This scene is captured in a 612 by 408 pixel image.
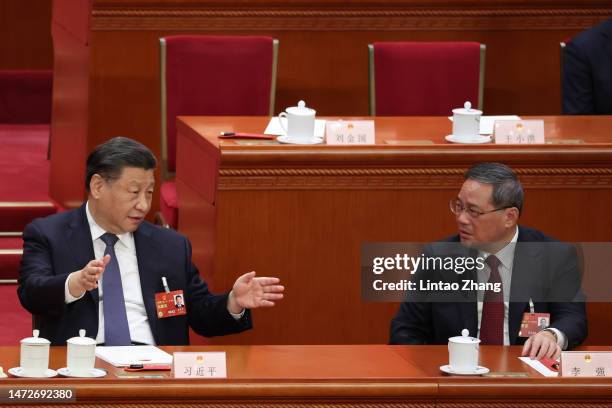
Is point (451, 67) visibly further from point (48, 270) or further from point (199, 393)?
point (199, 393)

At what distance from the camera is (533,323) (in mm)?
3305

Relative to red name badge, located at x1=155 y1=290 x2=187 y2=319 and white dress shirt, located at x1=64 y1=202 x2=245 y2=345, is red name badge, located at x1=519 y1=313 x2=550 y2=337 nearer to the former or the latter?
white dress shirt, located at x1=64 y1=202 x2=245 y2=345

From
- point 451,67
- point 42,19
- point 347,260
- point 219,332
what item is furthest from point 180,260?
point 42,19

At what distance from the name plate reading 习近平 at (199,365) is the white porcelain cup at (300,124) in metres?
1.30

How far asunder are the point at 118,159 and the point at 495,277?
3.17ft

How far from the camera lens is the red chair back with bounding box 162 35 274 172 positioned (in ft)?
15.1

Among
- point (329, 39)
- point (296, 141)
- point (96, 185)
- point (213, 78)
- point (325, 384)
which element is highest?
point (329, 39)

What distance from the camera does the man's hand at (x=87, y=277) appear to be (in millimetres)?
2984

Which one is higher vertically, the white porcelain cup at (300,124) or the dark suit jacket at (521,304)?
the white porcelain cup at (300,124)

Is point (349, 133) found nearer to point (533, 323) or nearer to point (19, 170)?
point (533, 323)

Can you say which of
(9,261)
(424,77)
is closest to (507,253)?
(424,77)

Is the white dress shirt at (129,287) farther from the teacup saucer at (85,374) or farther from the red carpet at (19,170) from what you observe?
the red carpet at (19,170)

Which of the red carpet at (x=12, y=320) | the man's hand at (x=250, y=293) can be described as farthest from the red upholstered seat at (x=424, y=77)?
the man's hand at (x=250, y=293)

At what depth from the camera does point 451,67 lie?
481 cm
